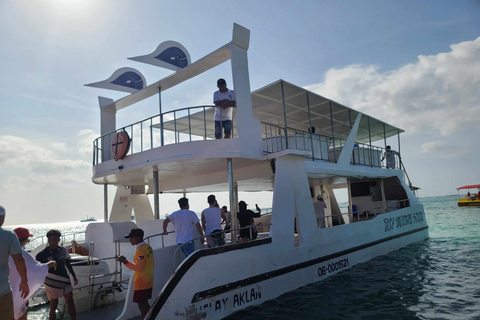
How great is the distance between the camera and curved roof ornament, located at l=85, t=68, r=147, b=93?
11.5m

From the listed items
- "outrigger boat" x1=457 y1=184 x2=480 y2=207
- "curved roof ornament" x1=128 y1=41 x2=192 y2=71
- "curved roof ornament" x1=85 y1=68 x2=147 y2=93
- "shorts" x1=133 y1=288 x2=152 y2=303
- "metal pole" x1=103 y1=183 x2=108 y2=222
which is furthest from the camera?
"outrigger boat" x1=457 y1=184 x2=480 y2=207

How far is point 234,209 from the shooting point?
25.7 ft

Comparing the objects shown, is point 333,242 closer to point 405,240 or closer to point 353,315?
point 353,315

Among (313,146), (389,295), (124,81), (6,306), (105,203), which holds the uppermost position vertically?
(124,81)

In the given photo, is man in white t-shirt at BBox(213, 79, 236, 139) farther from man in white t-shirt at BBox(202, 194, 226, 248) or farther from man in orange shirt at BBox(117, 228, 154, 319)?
man in orange shirt at BBox(117, 228, 154, 319)

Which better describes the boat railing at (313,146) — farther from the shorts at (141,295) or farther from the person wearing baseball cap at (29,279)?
the person wearing baseball cap at (29,279)

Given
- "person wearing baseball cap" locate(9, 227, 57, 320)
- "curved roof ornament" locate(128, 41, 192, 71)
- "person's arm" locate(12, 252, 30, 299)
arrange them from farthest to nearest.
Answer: "curved roof ornament" locate(128, 41, 192, 71) < "person wearing baseball cap" locate(9, 227, 57, 320) < "person's arm" locate(12, 252, 30, 299)

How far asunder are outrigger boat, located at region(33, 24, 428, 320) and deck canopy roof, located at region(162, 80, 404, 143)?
6 centimetres

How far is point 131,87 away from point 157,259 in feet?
23.2

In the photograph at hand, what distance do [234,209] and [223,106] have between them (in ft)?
7.92

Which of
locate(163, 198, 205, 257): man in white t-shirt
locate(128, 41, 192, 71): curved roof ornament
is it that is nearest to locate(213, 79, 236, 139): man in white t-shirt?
locate(163, 198, 205, 257): man in white t-shirt

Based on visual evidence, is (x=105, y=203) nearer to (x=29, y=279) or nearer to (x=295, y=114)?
(x=29, y=279)

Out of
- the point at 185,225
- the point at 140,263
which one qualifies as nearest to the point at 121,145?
the point at 185,225

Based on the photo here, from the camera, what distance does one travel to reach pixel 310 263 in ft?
26.9
